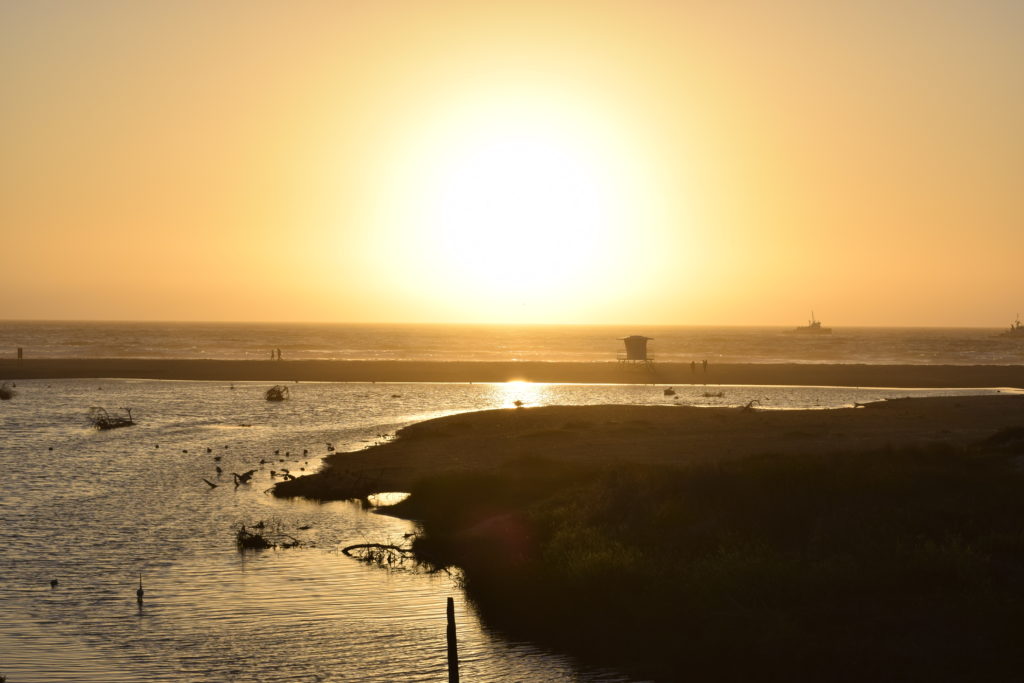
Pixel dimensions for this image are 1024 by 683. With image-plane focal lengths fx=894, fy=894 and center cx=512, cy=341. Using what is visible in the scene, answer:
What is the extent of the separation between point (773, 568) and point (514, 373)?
95461mm

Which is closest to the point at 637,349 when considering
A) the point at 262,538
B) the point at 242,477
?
the point at 242,477

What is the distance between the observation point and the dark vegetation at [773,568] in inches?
658

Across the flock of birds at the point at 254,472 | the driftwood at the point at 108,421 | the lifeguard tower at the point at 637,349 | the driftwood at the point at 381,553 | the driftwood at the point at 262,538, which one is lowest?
the driftwood at the point at 381,553

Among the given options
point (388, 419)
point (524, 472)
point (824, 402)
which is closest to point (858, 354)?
point (824, 402)

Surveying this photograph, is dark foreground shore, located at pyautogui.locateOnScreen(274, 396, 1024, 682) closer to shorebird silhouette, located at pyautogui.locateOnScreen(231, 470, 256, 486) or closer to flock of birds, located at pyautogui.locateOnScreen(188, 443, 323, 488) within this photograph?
flock of birds, located at pyautogui.locateOnScreen(188, 443, 323, 488)

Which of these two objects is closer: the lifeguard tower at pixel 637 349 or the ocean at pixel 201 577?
the ocean at pixel 201 577

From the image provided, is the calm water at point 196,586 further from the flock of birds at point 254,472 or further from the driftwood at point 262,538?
the driftwood at point 262,538

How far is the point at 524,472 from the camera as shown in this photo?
33.7 meters

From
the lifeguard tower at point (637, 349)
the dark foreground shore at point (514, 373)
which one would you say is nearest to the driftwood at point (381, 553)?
the dark foreground shore at point (514, 373)

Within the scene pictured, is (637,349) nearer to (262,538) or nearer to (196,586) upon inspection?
(262,538)

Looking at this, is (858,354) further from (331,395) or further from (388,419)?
(388,419)

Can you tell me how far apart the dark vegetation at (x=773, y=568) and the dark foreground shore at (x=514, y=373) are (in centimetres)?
7343

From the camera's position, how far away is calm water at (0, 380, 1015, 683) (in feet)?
59.2

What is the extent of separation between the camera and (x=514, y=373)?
114 metres
